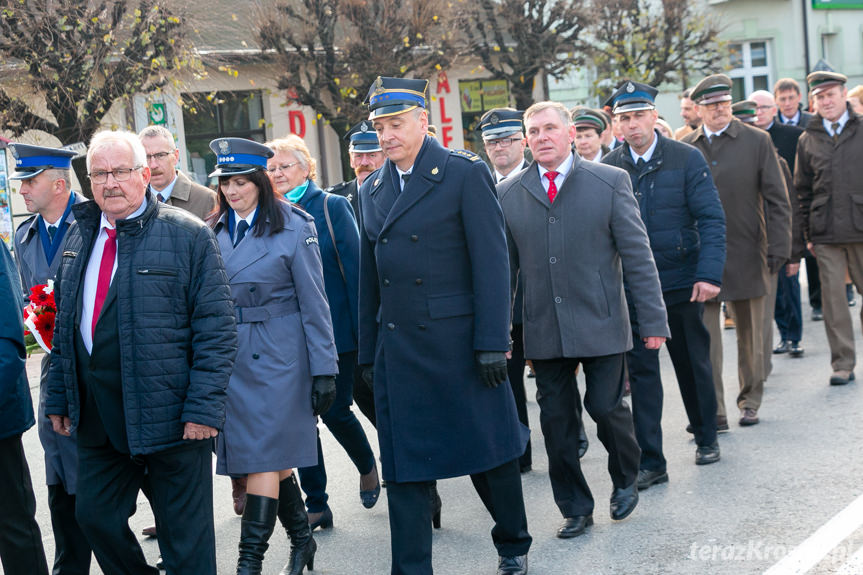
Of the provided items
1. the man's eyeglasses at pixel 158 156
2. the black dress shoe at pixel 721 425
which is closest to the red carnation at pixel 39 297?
the man's eyeglasses at pixel 158 156

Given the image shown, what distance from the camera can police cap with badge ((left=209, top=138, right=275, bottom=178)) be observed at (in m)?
5.05

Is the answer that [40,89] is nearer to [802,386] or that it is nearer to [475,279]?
[802,386]

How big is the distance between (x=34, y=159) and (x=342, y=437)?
7.23ft

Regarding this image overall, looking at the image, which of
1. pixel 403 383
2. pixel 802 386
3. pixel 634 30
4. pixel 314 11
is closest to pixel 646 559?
pixel 403 383

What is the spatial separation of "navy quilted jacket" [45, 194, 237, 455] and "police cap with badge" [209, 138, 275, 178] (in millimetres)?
767

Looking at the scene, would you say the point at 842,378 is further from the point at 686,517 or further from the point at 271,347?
the point at 271,347

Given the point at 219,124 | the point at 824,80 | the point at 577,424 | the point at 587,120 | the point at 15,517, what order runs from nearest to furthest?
the point at 15,517, the point at 577,424, the point at 587,120, the point at 824,80, the point at 219,124

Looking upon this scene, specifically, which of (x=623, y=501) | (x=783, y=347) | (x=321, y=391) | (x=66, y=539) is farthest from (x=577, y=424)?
(x=783, y=347)

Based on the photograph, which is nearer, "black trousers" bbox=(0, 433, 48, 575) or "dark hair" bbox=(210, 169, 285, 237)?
"black trousers" bbox=(0, 433, 48, 575)

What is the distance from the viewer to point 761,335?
7.80m

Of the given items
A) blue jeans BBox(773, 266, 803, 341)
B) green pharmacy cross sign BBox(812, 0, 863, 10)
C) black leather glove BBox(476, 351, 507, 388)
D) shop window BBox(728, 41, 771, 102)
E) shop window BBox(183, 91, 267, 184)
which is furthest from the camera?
shop window BBox(728, 41, 771, 102)

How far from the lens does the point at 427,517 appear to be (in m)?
4.61

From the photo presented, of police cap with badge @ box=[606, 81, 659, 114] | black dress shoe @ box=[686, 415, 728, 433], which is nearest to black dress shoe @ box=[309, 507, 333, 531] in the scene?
black dress shoe @ box=[686, 415, 728, 433]

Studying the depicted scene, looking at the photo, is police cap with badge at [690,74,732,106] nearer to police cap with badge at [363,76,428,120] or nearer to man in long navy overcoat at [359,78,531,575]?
man in long navy overcoat at [359,78,531,575]
